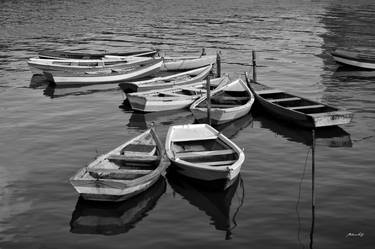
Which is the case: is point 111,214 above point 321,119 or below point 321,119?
below

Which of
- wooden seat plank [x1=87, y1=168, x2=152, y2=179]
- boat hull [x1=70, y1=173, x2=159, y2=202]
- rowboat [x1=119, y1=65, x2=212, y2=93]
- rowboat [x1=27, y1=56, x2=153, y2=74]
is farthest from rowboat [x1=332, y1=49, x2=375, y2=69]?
boat hull [x1=70, y1=173, x2=159, y2=202]

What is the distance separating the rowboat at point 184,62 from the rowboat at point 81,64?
76.1 inches

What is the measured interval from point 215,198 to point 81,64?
2489 centimetres

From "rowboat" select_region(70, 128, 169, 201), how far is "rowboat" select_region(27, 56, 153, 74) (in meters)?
18.3

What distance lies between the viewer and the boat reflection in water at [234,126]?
28.1 m

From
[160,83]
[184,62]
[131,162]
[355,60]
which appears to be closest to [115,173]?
[131,162]

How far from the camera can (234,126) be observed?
29094 mm

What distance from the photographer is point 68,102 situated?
34844 millimetres

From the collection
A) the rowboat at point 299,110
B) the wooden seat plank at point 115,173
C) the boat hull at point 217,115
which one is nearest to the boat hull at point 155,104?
the boat hull at point 217,115

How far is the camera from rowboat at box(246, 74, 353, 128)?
88.7 feet

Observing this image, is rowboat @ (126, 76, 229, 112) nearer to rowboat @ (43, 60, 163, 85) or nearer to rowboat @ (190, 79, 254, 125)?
rowboat @ (190, 79, 254, 125)

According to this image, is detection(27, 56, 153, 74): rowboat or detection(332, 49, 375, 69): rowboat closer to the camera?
detection(27, 56, 153, 74): rowboat

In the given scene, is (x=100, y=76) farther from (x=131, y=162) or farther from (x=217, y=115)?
(x=131, y=162)

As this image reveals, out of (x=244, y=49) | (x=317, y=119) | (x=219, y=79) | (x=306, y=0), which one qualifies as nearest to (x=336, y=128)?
(x=317, y=119)
